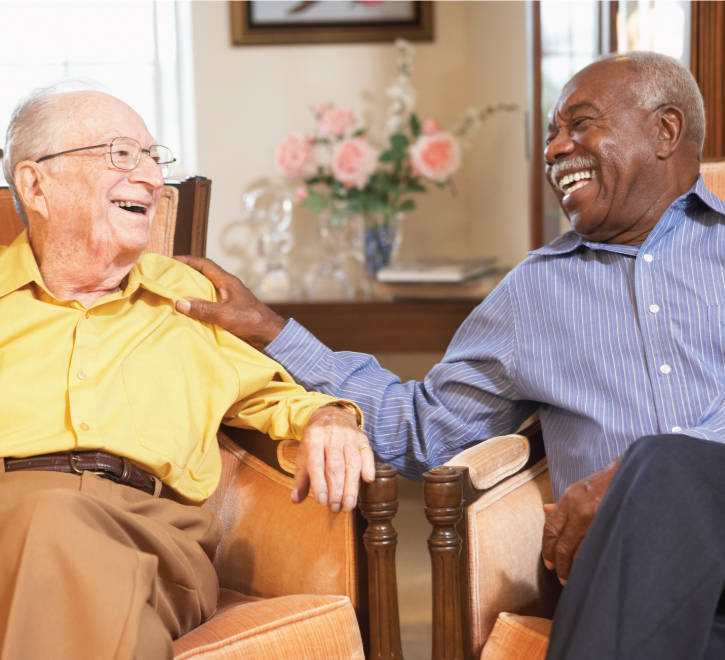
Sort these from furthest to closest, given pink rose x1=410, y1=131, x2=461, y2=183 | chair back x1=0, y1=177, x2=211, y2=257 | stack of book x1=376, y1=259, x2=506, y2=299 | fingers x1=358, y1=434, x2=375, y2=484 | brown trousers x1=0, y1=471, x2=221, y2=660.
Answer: pink rose x1=410, y1=131, x2=461, y2=183
stack of book x1=376, y1=259, x2=506, y2=299
chair back x1=0, y1=177, x2=211, y2=257
fingers x1=358, y1=434, x2=375, y2=484
brown trousers x1=0, y1=471, x2=221, y2=660

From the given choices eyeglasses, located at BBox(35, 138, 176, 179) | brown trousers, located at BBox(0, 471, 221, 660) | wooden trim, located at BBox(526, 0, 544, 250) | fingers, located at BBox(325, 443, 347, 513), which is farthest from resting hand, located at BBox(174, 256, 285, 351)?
wooden trim, located at BBox(526, 0, 544, 250)

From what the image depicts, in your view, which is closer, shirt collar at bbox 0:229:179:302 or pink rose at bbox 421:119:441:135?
shirt collar at bbox 0:229:179:302

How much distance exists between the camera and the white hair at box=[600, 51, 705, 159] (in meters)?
1.55

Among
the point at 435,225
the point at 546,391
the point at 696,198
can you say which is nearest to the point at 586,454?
the point at 546,391

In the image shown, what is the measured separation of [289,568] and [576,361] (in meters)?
0.62

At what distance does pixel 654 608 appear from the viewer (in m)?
1.04

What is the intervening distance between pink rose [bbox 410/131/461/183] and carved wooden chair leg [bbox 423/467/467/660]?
77.7 inches

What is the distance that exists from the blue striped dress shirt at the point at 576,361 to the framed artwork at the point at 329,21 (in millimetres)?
1916

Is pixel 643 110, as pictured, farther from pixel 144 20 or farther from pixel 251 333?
pixel 144 20

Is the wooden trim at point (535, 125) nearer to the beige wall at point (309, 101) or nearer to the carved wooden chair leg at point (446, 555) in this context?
the beige wall at point (309, 101)

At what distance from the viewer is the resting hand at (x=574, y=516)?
1.21 m

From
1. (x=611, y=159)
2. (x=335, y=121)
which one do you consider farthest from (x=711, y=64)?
(x=335, y=121)

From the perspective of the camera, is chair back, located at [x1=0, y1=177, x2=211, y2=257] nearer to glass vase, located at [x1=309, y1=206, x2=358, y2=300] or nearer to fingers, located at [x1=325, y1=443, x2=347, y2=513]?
fingers, located at [x1=325, y1=443, x2=347, y2=513]

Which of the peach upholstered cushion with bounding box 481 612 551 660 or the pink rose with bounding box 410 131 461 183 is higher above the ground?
the pink rose with bounding box 410 131 461 183
